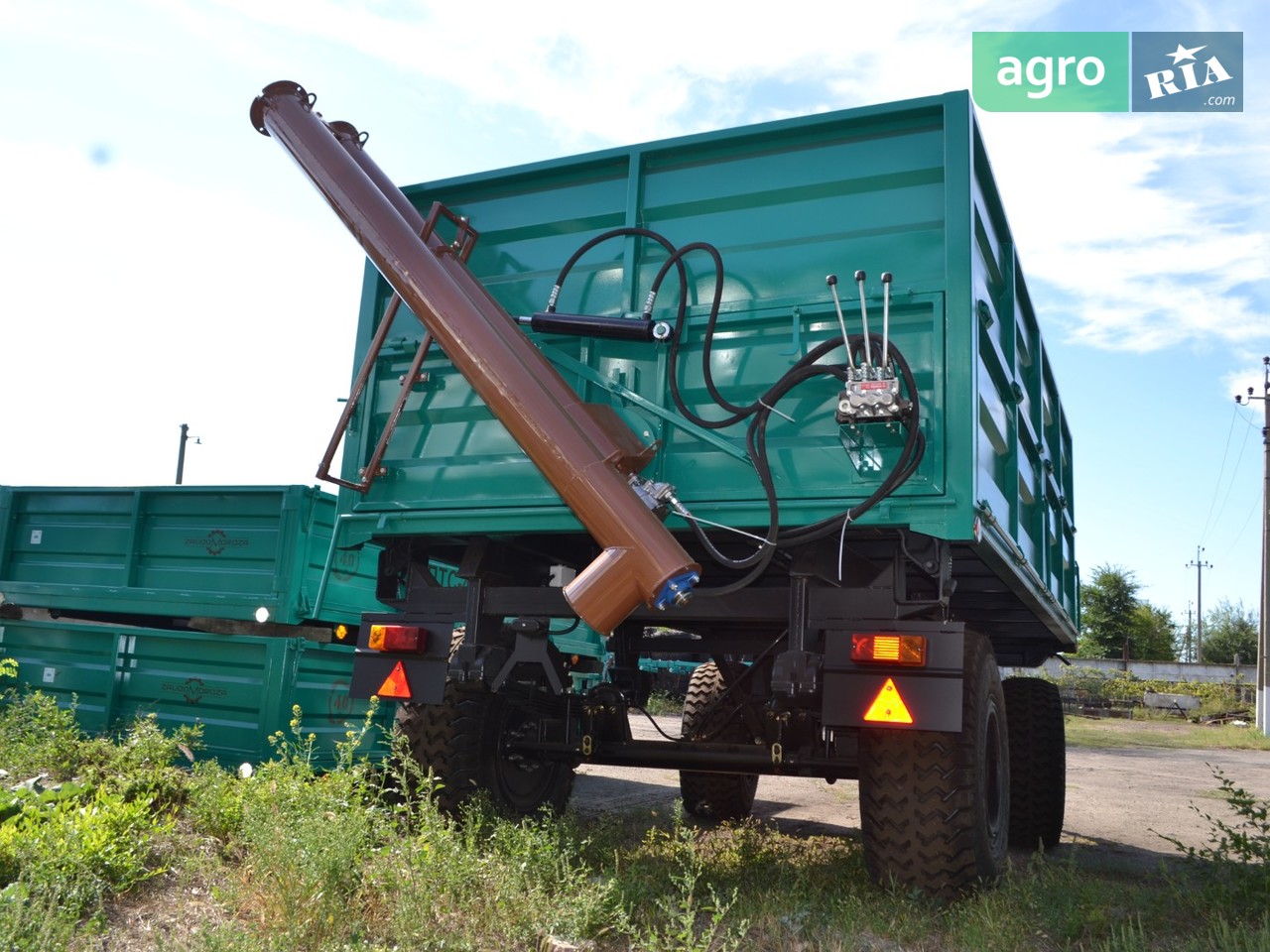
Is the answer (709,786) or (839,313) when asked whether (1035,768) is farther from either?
(839,313)

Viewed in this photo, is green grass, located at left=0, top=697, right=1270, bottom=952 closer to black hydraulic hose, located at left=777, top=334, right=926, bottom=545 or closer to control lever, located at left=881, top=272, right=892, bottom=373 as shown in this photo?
black hydraulic hose, located at left=777, top=334, right=926, bottom=545

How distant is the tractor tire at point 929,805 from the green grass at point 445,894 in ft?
0.36

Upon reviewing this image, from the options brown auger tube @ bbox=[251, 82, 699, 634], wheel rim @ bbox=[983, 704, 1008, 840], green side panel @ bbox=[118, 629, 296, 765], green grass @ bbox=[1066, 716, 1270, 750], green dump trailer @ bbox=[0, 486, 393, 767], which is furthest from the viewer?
green grass @ bbox=[1066, 716, 1270, 750]

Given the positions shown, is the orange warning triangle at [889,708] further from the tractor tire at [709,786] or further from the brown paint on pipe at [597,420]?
the tractor tire at [709,786]

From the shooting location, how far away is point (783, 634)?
4.64m

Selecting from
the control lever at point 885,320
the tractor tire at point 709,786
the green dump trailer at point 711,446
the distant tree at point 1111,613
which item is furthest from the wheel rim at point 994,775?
the distant tree at point 1111,613

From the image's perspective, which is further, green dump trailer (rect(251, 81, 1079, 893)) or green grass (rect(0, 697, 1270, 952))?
green dump trailer (rect(251, 81, 1079, 893))

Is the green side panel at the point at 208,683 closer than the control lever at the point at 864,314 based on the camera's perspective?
No

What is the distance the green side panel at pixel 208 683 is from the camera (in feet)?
22.0

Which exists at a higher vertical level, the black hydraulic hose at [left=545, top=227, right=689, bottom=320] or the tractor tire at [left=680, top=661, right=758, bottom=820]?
the black hydraulic hose at [left=545, top=227, right=689, bottom=320]

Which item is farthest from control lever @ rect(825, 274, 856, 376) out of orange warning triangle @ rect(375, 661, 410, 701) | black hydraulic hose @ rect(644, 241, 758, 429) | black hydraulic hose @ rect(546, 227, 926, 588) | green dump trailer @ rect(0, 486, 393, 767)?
green dump trailer @ rect(0, 486, 393, 767)

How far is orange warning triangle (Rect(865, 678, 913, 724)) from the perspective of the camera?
3.82m

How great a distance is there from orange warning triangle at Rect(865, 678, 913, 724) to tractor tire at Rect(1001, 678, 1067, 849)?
3.24 m

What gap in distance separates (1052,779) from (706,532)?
12.3 feet
